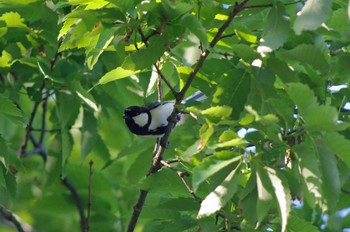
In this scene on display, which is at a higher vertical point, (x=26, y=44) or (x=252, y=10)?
(x=252, y=10)

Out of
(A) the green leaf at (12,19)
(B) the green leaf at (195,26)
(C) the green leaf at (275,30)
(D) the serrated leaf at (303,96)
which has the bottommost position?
(A) the green leaf at (12,19)

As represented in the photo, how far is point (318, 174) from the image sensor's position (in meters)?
2.31

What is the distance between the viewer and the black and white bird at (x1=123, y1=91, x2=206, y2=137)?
3822mm

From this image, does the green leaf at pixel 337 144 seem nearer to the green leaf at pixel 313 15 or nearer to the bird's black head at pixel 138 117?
the green leaf at pixel 313 15

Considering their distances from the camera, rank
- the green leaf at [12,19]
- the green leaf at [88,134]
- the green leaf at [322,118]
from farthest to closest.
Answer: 1. the green leaf at [88,134]
2. the green leaf at [12,19]
3. the green leaf at [322,118]

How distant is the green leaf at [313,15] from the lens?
2398 mm

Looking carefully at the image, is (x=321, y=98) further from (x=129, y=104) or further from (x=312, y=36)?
(x=129, y=104)

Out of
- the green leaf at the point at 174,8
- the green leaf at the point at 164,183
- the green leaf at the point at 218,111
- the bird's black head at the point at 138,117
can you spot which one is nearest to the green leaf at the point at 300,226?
the green leaf at the point at 164,183

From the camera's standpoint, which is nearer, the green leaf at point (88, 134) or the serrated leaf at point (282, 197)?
the serrated leaf at point (282, 197)

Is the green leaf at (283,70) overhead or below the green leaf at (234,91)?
overhead

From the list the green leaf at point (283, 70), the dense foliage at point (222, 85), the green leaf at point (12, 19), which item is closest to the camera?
the dense foliage at point (222, 85)

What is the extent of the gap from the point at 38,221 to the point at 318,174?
12.4 feet

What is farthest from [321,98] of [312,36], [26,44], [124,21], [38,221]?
[38,221]

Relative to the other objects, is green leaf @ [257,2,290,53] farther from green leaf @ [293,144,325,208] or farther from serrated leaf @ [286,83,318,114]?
green leaf @ [293,144,325,208]
